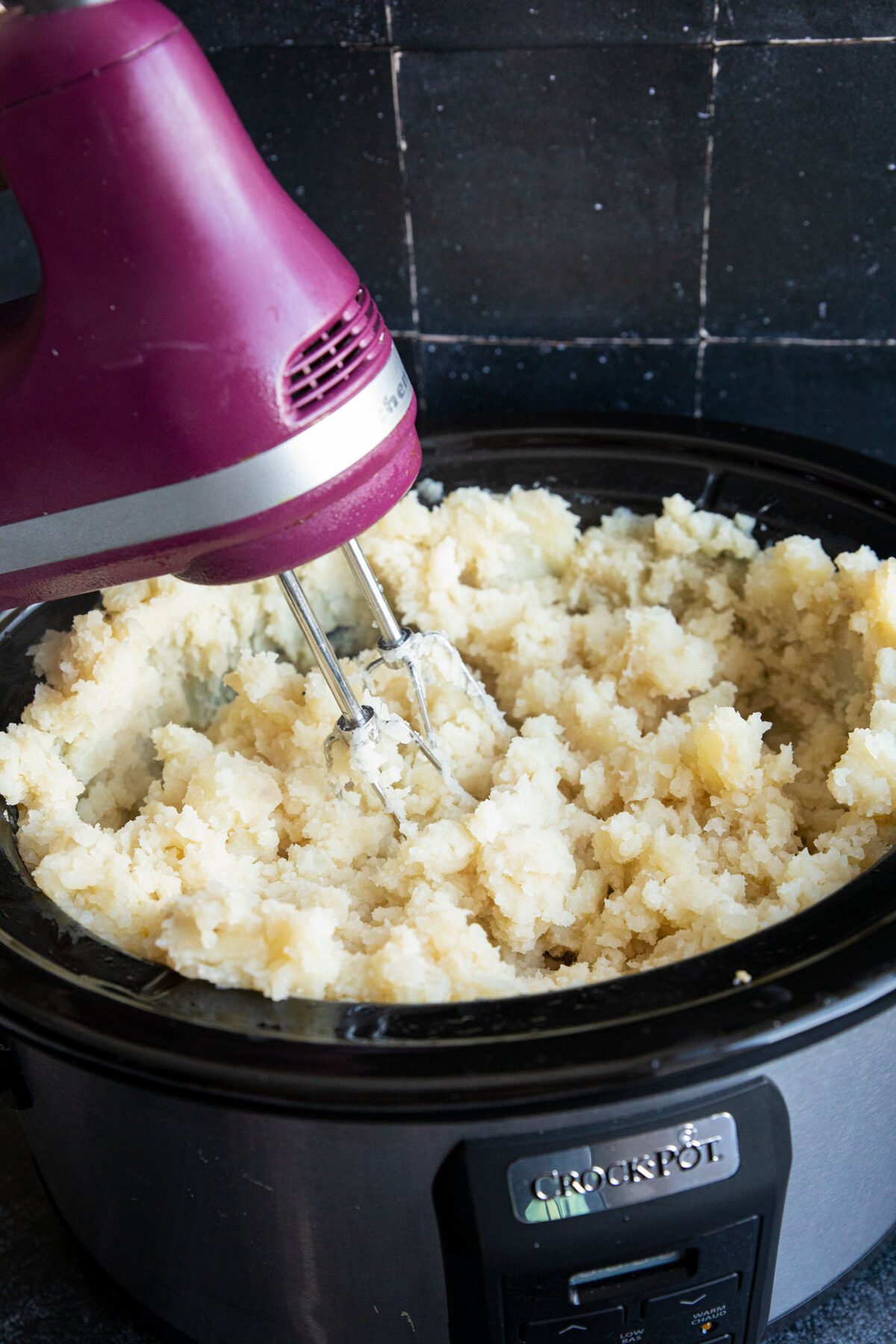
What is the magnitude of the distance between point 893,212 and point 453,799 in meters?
0.68

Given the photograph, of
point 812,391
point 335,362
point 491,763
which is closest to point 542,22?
point 812,391

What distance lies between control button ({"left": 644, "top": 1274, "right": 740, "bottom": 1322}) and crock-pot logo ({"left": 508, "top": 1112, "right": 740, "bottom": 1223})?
10cm

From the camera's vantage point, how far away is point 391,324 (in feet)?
4.02

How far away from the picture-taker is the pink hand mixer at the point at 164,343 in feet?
1.93

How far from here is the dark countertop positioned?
0.88 m

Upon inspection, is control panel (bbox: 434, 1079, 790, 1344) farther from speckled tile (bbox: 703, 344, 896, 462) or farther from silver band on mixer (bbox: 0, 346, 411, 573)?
speckled tile (bbox: 703, 344, 896, 462)

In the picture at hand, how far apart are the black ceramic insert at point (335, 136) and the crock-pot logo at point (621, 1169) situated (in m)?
0.88

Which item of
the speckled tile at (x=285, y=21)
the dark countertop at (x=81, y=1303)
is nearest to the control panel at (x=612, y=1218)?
the dark countertop at (x=81, y=1303)

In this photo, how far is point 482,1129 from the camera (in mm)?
617

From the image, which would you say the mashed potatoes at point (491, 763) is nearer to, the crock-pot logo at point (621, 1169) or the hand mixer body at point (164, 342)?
the crock-pot logo at point (621, 1169)

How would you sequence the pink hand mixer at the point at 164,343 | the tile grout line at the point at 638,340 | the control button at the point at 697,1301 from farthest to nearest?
the tile grout line at the point at 638,340 < the control button at the point at 697,1301 < the pink hand mixer at the point at 164,343

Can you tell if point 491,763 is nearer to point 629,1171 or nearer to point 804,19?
point 629,1171

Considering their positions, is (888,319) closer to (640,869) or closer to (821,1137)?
(640,869)

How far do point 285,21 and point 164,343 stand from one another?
0.60m
